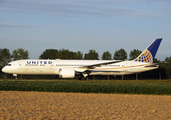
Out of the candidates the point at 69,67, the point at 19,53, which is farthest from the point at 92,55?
the point at 69,67

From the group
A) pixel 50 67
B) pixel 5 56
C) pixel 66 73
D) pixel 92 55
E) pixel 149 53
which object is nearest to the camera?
pixel 66 73

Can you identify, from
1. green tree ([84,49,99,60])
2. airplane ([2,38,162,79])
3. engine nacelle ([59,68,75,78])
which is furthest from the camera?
green tree ([84,49,99,60])

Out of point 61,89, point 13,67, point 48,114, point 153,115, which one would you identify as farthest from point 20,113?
point 13,67

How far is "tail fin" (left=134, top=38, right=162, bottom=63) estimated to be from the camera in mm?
41031

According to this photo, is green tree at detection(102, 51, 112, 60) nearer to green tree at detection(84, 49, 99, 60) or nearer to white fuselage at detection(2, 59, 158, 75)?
green tree at detection(84, 49, 99, 60)

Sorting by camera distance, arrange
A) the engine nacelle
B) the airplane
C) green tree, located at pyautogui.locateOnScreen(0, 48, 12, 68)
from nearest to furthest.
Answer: the engine nacelle → the airplane → green tree, located at pyautogui.locateOnScreen(0, 48, 12, 68)

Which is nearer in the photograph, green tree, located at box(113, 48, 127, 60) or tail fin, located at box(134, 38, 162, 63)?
tail fin, located at box(134, 38, 162, 63)

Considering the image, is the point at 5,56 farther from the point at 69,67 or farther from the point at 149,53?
the point at 149,53

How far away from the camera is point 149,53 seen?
41.4 meters

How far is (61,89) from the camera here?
2361cm

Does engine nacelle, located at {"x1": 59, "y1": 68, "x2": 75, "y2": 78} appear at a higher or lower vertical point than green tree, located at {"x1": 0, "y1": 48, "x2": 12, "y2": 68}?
lower

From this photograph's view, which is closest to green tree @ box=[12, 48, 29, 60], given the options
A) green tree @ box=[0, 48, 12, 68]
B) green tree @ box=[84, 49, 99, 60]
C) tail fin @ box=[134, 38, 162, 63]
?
green tree @ box=[0, 48, 12, 68]

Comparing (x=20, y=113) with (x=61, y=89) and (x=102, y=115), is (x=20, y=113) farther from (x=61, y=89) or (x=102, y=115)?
(x=61, y=89)

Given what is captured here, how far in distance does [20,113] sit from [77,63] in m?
25.9
